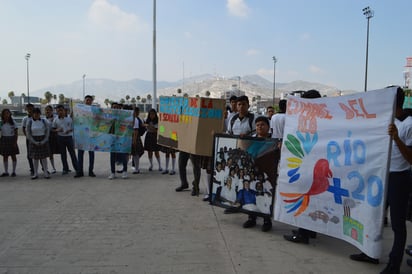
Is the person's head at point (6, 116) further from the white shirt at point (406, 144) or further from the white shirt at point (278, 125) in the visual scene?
the white shirt at point (406, 144)

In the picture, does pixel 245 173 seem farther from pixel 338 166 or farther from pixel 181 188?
pixel 181 188

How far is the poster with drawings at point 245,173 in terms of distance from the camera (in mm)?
4996

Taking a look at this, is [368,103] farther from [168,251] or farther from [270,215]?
[168,251]

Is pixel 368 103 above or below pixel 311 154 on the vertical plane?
above

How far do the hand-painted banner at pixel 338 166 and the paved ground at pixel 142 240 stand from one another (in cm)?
A: 44

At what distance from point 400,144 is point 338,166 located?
0.74 meters

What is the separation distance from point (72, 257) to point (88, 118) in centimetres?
561

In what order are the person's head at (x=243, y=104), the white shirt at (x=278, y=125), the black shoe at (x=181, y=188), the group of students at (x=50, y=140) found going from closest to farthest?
the person's head at (x=243, y=104) → the white shirt at (x=278, y=125) → the black shoe at (x=181, y=188) → the group of students at (x=50, y=140)

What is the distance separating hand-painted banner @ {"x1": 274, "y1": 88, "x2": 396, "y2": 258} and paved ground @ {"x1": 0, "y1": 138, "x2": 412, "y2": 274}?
435mm

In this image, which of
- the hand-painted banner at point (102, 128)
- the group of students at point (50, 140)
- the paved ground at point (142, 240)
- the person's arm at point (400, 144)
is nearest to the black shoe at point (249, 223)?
the paved ground at point (142, 240)

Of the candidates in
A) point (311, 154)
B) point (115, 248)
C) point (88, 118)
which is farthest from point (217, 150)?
point (88, 118)

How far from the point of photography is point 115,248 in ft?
14.4

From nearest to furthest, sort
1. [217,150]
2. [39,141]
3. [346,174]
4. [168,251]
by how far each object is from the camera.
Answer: [346,174], [168,251], [217,150], [39,141]

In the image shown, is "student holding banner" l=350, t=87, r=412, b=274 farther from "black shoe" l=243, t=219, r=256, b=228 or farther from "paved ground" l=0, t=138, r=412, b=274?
"black shoe" l=243, t=219, r=256, b=228
